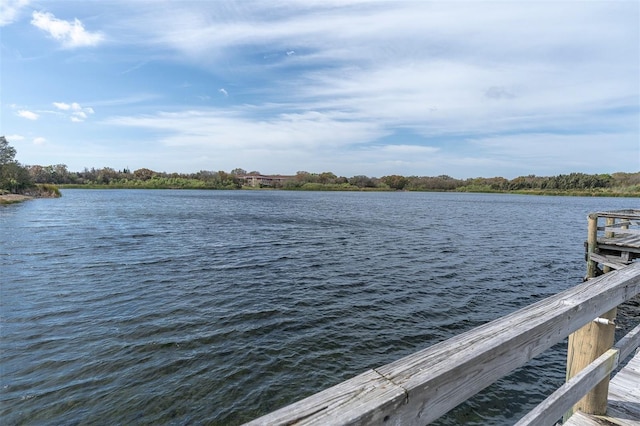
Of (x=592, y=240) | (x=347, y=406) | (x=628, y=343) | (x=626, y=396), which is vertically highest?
(x=347, y=406)

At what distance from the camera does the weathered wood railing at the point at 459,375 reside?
3.86 feet

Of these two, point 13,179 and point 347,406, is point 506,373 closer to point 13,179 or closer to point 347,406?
point 347,406

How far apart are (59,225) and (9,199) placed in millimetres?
34427

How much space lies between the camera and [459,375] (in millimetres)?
1512

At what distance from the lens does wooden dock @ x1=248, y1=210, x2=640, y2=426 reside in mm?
1202

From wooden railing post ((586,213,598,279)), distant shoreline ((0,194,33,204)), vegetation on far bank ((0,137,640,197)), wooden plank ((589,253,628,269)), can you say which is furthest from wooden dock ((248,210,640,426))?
vegetation on far bank ((0,137,640,197))

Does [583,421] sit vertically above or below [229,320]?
above

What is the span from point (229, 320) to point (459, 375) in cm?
922

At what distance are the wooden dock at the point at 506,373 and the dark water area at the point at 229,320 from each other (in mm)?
3660

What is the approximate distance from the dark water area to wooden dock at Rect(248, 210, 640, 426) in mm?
3660

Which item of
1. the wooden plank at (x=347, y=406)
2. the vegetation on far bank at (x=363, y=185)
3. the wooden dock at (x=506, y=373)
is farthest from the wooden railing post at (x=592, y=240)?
the vegetation on far bank at (x=363, y=185)

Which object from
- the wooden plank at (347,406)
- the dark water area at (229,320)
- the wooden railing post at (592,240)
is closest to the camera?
Result: the wooden plank at (347,406)

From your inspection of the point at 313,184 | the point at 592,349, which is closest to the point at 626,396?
the point at 592,349

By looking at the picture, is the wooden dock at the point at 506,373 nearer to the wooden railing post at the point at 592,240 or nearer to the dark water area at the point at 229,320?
the dark water area at the point at 229,320
